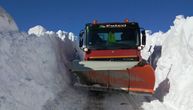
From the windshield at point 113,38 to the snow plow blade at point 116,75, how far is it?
5.20ft

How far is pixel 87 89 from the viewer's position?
14.3 m

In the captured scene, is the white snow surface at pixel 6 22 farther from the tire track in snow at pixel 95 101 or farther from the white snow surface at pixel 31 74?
the tire track in snow at pixel 95 101

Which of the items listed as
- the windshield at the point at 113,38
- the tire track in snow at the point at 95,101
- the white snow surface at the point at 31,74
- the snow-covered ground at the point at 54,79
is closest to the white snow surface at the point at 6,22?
the snow-covered ground at the point at 54,79

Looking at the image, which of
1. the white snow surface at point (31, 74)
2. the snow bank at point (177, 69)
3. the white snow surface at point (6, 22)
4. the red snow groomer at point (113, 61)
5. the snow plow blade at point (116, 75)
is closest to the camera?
the white snow surface at point (31, 74)

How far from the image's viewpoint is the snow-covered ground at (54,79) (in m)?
10.4

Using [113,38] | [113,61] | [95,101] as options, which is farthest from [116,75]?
[113,38]

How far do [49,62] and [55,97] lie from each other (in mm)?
2306

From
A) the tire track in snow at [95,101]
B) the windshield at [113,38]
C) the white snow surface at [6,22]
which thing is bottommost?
the tire track in snow at [95,101]

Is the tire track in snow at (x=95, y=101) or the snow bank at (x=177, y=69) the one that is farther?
the snow bank at (x=177, y=69)

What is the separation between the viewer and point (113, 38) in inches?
587

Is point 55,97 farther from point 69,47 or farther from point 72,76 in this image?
point 69,47

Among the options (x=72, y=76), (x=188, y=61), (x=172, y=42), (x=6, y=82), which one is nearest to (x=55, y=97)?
(x=6, y=82)

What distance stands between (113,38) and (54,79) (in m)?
3.15

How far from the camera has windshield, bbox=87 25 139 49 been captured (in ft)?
47.9
